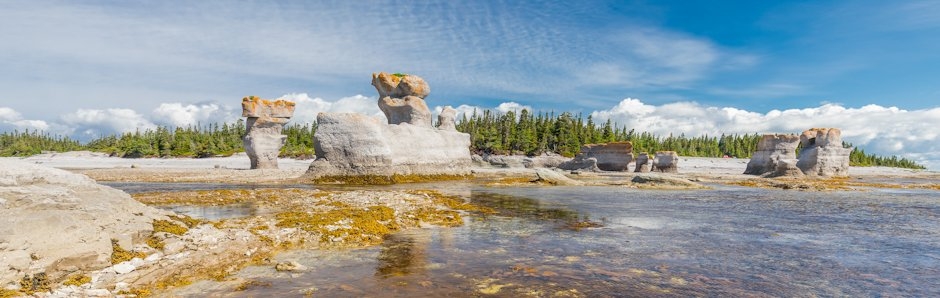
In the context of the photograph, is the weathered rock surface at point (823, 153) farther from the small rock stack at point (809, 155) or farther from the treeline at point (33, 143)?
the treeline at point (33, 143)

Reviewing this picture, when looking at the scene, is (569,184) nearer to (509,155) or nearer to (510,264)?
(510,264)

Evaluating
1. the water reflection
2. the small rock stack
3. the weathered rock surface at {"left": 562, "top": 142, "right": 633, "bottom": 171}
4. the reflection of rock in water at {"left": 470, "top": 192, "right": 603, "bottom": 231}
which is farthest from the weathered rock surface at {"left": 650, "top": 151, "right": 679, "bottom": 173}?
the water reflection

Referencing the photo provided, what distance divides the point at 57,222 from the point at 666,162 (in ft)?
236

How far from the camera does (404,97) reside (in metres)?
41.1

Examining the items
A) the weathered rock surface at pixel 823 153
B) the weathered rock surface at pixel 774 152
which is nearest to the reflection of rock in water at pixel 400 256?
the weathered rock surface at pixel 774 152

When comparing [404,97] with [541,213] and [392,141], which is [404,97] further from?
[541,213]

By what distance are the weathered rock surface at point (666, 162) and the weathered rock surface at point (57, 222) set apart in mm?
68896

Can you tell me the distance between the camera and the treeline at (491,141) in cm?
9200

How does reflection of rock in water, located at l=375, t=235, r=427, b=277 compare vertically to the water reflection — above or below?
above

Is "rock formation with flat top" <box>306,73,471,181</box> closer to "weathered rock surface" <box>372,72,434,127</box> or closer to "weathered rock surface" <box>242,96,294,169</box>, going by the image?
"weathered rock surface" <box>372,72,434,127</box>

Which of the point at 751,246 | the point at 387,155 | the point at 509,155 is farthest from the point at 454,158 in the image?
the point at 509,155

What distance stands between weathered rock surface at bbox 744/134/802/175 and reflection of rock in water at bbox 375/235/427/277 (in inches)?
2109

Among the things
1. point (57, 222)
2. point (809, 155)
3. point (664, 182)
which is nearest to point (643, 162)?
point (809, 155)

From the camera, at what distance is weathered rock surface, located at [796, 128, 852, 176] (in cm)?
5050
